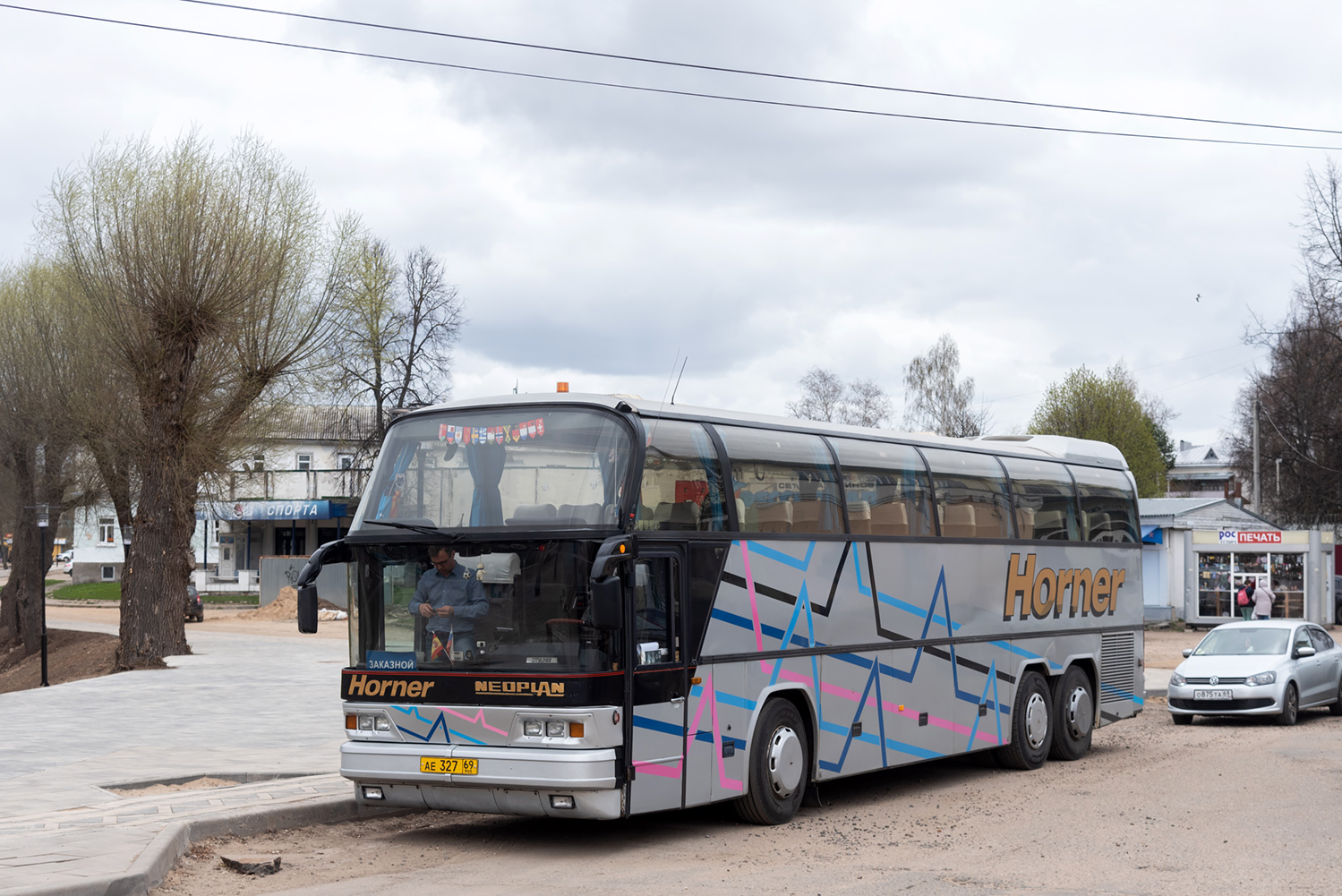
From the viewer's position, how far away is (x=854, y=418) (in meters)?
73.9

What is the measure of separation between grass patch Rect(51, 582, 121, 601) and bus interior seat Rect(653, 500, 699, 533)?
5806 centimetres

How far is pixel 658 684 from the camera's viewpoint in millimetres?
9672

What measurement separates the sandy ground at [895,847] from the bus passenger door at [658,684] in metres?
0.48

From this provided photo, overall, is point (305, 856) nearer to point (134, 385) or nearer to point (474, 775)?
point (474, 775)

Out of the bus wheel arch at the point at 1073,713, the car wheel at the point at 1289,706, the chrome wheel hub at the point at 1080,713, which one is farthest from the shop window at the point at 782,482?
the car wheel at the point at 1289,706

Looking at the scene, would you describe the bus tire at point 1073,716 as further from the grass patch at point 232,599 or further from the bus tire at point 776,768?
the grass patch at point 232,599

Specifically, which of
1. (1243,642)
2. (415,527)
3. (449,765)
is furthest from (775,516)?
(1243,642)

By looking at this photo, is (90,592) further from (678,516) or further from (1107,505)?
(678,516)

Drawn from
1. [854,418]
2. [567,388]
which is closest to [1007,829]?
[567,388]

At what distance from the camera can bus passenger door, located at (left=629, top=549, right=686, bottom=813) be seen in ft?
31.1

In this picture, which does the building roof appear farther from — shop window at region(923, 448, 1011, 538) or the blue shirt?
the blue shirt

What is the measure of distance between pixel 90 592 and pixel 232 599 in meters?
10.5

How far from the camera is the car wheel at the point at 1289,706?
61.5 feet

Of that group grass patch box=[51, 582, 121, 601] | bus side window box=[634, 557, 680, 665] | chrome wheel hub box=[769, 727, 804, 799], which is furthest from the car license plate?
grass patch box=[51, 582, 121, 601]
